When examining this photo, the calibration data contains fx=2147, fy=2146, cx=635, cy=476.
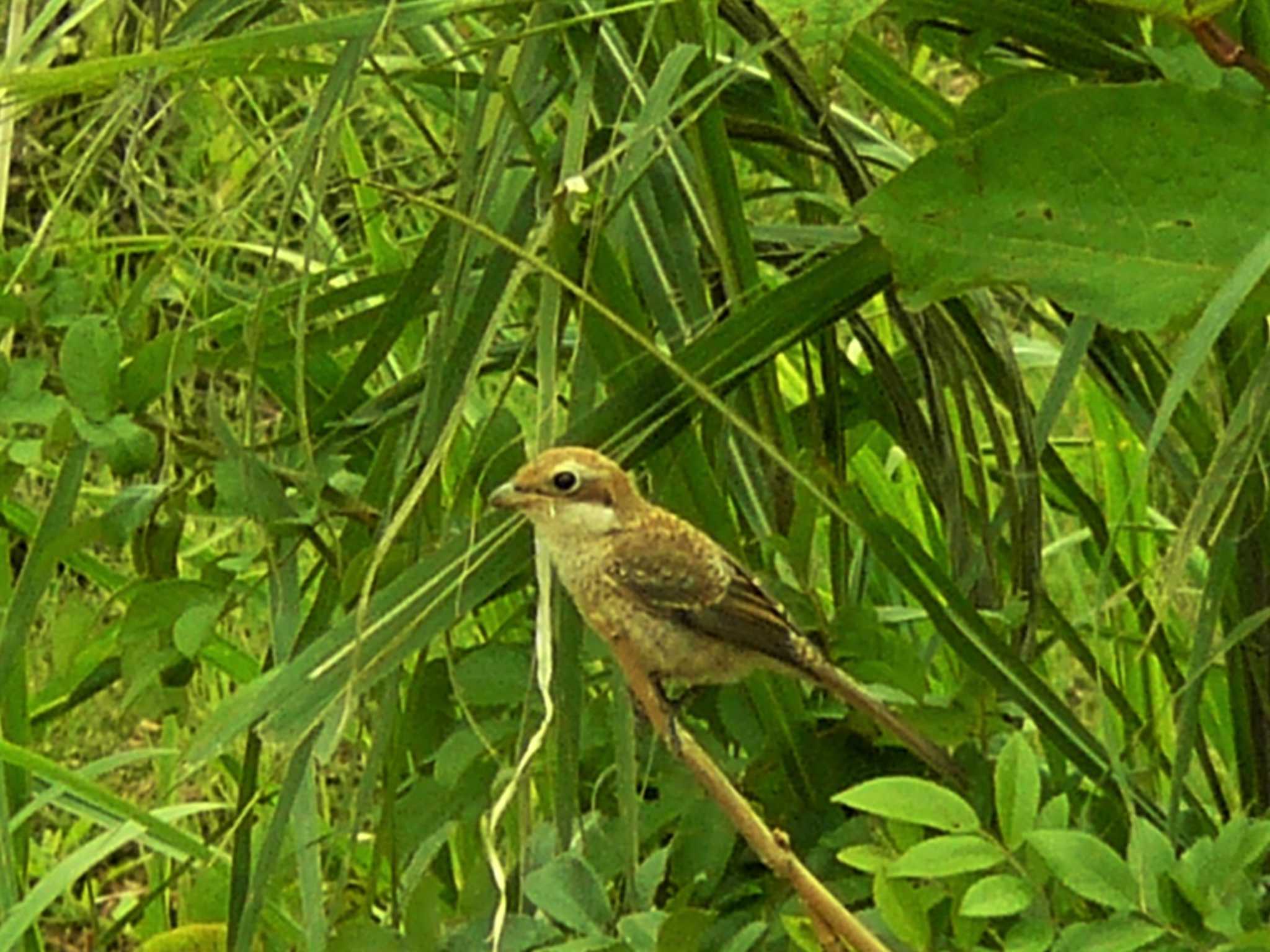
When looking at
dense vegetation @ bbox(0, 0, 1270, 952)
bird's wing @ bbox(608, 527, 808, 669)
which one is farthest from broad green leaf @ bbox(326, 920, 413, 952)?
bird's wing @ bbox(608, 527, 808, 669)

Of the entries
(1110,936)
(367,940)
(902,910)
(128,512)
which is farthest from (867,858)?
(128,512)

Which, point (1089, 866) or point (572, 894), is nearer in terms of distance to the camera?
point (1089, 866)

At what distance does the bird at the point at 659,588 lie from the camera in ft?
4.49

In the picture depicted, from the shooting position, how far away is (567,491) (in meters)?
1.42

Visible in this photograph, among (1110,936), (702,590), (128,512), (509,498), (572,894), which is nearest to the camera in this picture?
(1110,936)

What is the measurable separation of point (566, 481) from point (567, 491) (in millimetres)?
30

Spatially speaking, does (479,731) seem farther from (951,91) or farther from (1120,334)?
(951,91)

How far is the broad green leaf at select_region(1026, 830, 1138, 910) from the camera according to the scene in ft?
3.45

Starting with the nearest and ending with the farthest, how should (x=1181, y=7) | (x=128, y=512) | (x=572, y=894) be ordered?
(x=1181, y=7) → (x=572, y=894) → (x=128, y=512)

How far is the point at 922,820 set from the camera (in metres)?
1.08

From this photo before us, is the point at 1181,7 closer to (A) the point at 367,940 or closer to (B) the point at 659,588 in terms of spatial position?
(A) the point at 367,940

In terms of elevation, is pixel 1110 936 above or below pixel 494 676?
below

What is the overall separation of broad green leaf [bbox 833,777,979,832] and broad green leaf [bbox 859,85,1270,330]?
282 millimetres

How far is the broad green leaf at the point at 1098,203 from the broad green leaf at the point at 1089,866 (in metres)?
0.27
